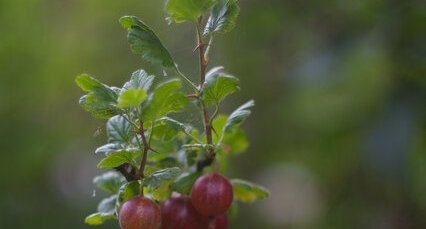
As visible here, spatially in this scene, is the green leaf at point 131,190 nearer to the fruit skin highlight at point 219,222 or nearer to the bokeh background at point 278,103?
the fruit skin highlight at point 219,222

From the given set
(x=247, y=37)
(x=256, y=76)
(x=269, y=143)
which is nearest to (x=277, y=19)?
(x=247, y=37)

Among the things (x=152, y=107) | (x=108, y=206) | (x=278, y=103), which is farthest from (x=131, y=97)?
(x=278, y=103)

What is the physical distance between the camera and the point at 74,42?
215cm

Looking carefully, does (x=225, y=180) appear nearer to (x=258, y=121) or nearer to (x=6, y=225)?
(x=6, y=225)

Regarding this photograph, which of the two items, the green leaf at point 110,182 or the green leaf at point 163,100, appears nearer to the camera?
the green leaf at point 163,100

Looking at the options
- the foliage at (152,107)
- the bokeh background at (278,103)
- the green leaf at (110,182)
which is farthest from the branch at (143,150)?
the bokeh background at (278,103)

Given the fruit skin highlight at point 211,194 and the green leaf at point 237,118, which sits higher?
the green leaf at point 237,118

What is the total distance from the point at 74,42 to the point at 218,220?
1.69m

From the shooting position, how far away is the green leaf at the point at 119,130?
20.9 inches

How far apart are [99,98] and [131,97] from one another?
43 mm

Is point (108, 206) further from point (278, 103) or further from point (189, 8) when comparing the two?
point (278, 103)

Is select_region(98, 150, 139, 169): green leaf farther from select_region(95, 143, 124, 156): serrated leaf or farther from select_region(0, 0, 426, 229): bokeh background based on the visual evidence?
select_region(0, 0, 426, 229): bokeh background

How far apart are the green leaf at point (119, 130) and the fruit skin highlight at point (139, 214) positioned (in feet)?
0.21

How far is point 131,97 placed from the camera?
46 centimetres
